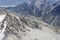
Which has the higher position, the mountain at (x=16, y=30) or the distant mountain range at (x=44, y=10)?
the distant mountain range at (x=44, y=10)

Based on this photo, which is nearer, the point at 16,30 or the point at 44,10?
the point at 16,30

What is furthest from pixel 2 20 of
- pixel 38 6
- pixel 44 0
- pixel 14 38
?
pixel 44 0

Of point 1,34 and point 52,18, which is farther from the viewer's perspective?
point 52,18

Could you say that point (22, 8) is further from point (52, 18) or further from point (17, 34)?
point (17, 34)

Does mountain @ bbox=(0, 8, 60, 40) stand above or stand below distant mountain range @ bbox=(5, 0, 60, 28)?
below

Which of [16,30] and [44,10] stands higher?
[44,10]

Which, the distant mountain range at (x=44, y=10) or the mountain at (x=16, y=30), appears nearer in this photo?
the mountain at (x=16, y=30)

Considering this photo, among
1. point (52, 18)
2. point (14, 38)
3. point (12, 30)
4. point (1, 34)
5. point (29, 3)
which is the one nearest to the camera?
point (1, 34)

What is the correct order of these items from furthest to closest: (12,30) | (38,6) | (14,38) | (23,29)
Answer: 1. (38,6)
2. (23,29)
3. (12,30)
4. (14,38)
